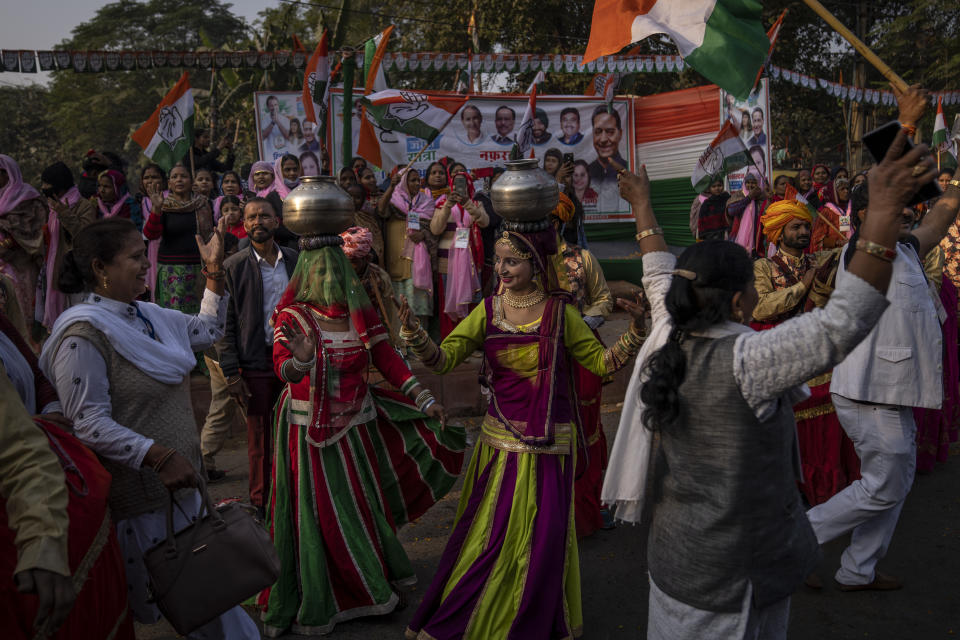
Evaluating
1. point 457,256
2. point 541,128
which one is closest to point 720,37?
point 457,256

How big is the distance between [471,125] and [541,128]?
150 centimetres

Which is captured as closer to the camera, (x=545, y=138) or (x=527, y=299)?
(x=527, y=299)

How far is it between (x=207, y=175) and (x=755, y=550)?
797 cm

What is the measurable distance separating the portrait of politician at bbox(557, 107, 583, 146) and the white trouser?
10.9 m

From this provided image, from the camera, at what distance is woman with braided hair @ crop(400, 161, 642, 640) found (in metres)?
3.53

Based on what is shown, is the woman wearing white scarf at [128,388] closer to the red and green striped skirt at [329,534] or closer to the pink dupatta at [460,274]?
the red and green striped skirt at [329,534]

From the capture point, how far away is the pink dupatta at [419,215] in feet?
30.6

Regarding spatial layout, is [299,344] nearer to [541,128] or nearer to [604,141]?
[541,128]

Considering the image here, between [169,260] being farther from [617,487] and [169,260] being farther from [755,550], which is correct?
[755,550]

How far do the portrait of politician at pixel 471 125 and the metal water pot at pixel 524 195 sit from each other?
9922 millimetres

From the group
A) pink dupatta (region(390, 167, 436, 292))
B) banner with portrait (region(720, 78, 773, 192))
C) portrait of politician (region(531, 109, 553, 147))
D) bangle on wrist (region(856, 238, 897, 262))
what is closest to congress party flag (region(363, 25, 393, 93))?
pink dupatta (region(390, 167, 436, 292))

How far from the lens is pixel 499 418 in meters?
3.76

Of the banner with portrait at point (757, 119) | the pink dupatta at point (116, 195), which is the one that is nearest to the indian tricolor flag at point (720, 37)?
the pink dupatta at point (116, 195)

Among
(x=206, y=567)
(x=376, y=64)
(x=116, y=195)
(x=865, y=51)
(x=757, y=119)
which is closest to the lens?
(x=206, y=567)
